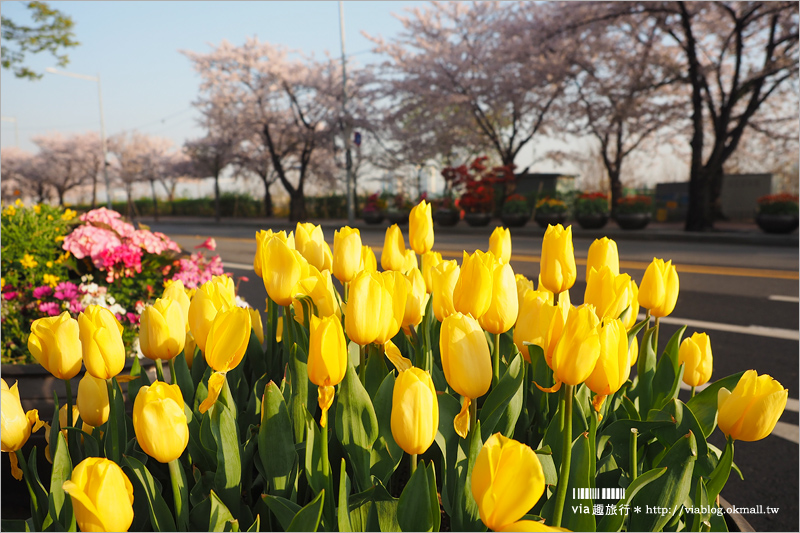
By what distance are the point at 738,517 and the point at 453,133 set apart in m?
22.9

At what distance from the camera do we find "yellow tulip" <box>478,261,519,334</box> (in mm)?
869

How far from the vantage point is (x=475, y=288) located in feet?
2.85

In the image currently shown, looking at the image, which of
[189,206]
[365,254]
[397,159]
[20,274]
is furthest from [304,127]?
[365,254]

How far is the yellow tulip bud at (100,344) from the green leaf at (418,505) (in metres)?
0.47

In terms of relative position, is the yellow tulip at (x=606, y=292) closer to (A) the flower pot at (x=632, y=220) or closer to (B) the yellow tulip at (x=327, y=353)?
(B) the yellow tulip at (x=327, y=353)

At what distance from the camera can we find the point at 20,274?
3625 mm

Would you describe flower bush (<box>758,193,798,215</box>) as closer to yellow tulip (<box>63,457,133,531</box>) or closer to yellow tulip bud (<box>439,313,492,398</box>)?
yellow tulip bud (<box>439,313,492,398</box>)

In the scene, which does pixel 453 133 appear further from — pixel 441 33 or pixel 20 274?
pixel 20 274

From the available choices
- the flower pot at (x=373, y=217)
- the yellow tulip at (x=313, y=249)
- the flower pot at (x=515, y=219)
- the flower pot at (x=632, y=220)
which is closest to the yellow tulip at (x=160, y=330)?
the yellow tulip at (x=313, y=249)

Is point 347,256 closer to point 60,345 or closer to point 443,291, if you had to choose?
point 443,291

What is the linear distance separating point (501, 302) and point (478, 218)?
57.5 feet

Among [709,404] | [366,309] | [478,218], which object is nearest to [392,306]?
[366,309]

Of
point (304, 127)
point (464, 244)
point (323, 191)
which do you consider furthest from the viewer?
point (323, 191)

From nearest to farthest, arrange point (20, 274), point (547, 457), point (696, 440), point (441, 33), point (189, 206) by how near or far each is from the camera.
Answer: point (547, 457) < point (696, 440) < point (20, 274) < point (441, 33) < point (189, 206)
